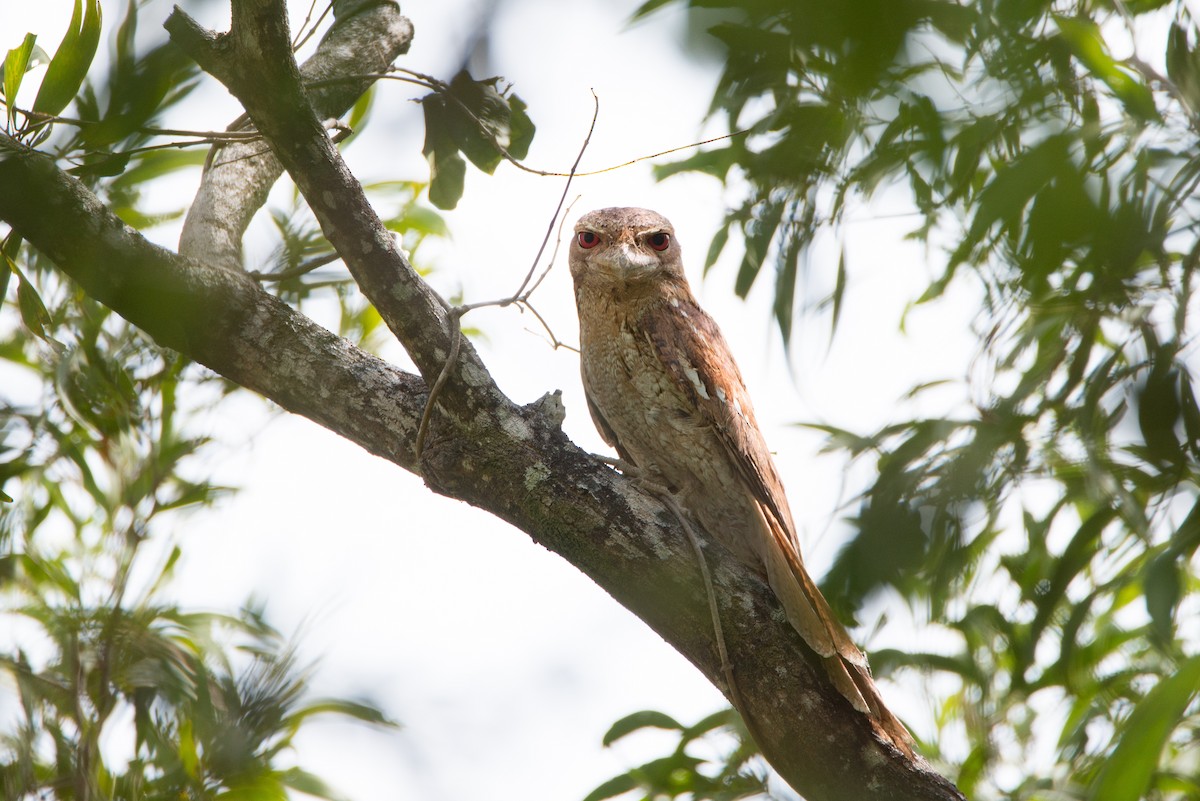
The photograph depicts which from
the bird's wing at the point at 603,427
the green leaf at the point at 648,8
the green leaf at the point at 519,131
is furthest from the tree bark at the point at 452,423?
the green leaf at the point at 648,8

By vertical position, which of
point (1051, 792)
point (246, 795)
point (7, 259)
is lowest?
point (246, 795)

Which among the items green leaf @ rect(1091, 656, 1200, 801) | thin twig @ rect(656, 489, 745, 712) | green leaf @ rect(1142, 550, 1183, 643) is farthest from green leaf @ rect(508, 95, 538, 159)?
green leaf @ rect(1091, 656, 1200, 801)

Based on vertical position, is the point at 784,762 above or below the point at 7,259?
below

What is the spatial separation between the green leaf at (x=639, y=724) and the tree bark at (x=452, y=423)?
1.82 ft

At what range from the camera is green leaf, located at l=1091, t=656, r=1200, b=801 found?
75cm

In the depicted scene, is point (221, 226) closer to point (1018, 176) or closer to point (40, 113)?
point (40, 113)

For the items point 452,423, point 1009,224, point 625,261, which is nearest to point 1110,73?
point 1009,224

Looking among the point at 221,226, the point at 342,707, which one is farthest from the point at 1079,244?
the point at 221,226

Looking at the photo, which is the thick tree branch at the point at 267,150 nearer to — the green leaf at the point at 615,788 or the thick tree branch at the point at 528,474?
the thick tree branch at the point at 528,474

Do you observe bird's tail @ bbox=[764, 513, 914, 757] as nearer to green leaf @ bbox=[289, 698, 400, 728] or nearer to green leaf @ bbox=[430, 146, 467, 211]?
green leaf @ bbox=[289, 698, 400, 728]

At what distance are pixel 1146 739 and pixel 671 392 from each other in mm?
1629

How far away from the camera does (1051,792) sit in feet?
7.35

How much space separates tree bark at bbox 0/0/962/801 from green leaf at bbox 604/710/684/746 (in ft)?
1.82

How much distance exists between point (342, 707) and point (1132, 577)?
1460 millimetres
